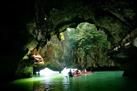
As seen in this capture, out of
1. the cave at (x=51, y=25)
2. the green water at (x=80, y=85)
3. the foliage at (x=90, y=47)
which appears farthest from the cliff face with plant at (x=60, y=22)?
the foliage at (x=90, y=47)

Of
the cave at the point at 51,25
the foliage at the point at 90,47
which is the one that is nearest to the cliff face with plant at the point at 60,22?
the cave at the point at 51,25

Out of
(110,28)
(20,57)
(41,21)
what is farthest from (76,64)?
(41,21)

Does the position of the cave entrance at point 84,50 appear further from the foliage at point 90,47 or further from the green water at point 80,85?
the green water at point 80,85

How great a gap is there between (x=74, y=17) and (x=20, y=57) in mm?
6722

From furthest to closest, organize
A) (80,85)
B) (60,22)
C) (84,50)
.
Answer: (84,50) → (60,22) → (80,85)

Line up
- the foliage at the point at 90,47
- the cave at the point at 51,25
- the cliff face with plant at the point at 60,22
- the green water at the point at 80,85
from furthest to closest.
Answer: the foliage at the point at 90,47
the cliff face with plant at the point at 60,22
the cave at the point at 51,25
the green water at the point at 80,85

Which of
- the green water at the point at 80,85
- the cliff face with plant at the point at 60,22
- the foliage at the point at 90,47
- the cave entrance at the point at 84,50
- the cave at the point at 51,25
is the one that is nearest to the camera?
the green water at the point at 80,85

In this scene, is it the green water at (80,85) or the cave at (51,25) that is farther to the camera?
the cave at (51,25)

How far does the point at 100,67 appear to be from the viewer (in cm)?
4097

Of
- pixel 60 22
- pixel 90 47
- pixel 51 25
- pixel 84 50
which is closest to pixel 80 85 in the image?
pixel 51 25

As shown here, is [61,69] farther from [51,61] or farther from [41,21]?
[41,21]

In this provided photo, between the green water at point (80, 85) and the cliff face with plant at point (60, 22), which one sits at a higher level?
the cliff face with plant at point (60, 22)

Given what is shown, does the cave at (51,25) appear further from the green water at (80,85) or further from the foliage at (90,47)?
the foliage at (90,47)

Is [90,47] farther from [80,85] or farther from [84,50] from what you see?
[80,85]
